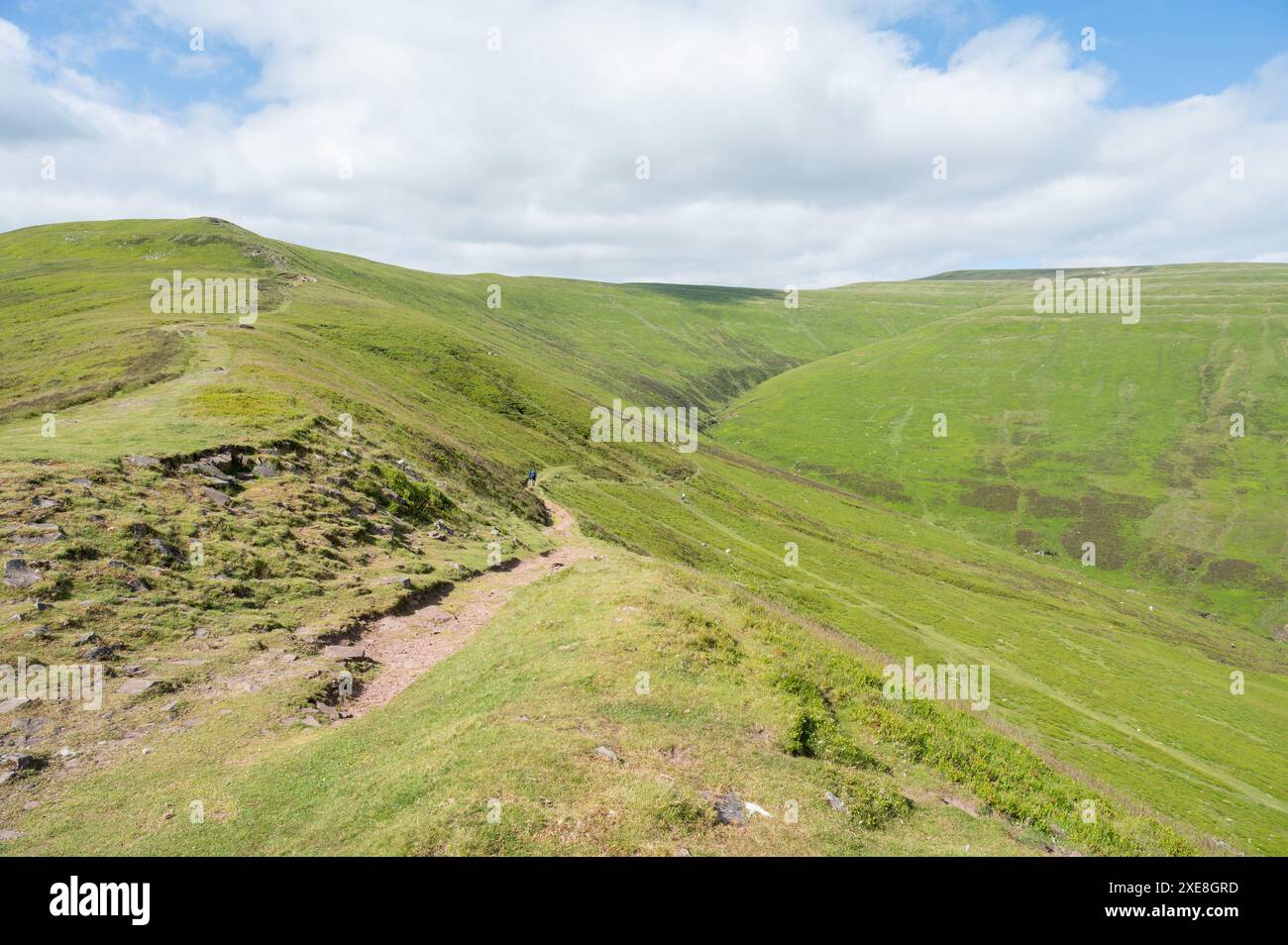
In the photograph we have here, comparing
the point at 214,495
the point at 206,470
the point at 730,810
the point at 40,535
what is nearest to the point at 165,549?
the point at 40,535

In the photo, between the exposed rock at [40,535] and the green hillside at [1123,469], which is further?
the green hillside at [1123,469]

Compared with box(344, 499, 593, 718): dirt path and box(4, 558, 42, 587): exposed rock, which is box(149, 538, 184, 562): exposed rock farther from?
box(344, 499, 593, 718): dirt path

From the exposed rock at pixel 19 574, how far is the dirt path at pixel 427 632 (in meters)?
11.7

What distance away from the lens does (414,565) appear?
34.7 meters

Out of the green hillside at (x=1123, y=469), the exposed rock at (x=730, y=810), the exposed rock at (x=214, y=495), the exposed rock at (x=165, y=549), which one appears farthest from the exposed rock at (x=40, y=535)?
the green hillside at (x=1123, y=469)

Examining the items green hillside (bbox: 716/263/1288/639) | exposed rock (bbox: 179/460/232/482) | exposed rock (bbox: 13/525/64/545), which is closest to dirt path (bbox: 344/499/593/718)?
exposed rock (bbox: 13/525/64/545)

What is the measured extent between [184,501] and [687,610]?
26.0m

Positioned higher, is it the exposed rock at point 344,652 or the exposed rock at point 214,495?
the exposed rock at point 214,495

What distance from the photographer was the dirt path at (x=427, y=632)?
929 inches

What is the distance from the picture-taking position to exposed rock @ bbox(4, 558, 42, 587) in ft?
71.0

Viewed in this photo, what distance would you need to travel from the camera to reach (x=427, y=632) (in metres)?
28.7

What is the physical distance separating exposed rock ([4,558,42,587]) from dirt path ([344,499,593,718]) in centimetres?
1169

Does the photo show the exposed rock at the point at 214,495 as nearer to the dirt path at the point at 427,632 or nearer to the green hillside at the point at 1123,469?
the dirt path at the point at 427,632

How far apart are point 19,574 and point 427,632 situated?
14.9 meters
